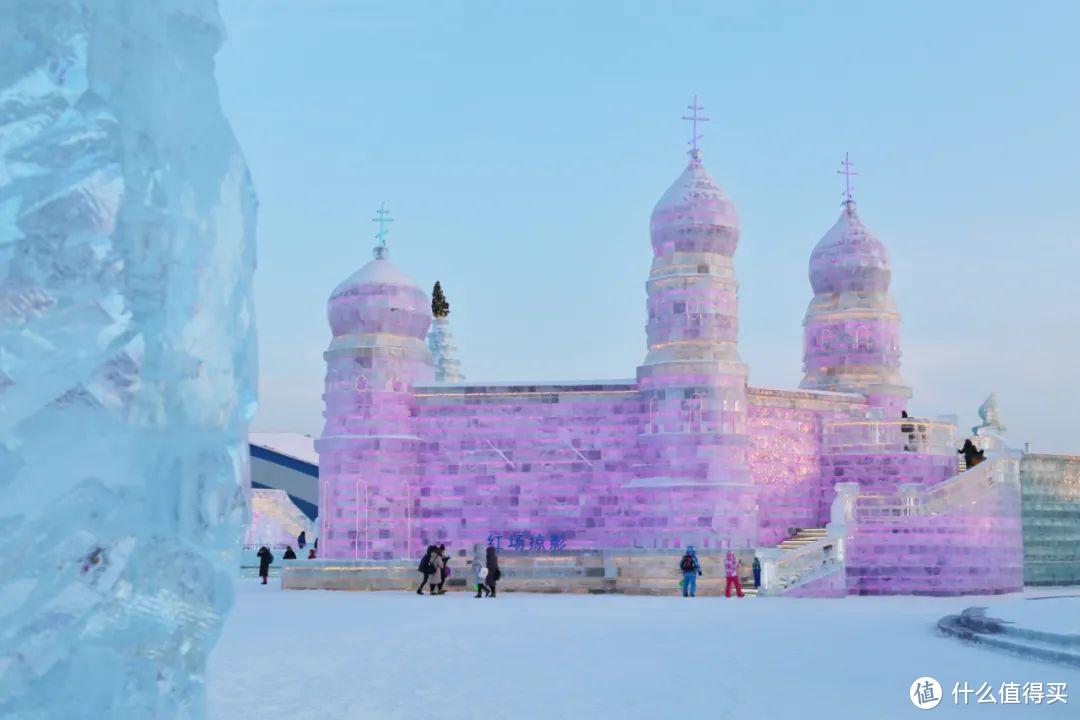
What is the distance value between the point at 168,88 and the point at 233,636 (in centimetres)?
1207

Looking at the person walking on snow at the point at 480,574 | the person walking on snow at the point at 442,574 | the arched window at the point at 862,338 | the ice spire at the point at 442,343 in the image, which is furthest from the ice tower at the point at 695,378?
the ice spire at the point at 442,343

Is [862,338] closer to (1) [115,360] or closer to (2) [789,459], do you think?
(2) [789,459]

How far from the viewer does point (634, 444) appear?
2928cm

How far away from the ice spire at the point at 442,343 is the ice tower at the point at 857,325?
15.6 metres

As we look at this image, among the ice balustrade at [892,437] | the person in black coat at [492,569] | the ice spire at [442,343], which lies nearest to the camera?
the person in black coat at [492,569]

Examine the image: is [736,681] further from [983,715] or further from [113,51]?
[113,51]

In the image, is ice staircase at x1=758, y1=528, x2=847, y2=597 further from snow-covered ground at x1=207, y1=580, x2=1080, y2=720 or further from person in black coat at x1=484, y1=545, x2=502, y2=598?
person in black coat at x1=484, y1=545, x2=502, y2=598

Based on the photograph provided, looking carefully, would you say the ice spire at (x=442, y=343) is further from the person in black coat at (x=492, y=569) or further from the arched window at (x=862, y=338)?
the person in black coat at (x=492, y=569)

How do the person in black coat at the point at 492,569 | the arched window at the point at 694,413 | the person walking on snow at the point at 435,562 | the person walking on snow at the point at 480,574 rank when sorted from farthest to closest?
the arched window at the point at 694,413
the person walking on snow at the point at 435,562
the person walking on snow at the point at 480,574
the person in black coat at the point at 492,569

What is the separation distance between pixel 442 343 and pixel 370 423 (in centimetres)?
1714

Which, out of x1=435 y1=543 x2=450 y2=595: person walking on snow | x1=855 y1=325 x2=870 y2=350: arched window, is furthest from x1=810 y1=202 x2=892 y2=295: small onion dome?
x1=435 y1=543 x2=450 y2=595: person walking on snow

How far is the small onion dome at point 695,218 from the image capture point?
29766 mm

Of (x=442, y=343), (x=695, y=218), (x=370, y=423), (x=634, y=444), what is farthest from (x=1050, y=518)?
(x=442, y=343)

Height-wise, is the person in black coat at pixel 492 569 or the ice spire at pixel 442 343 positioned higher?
the ice spire at pixel 442 343
